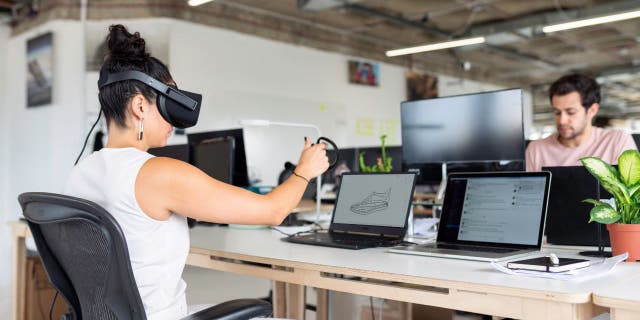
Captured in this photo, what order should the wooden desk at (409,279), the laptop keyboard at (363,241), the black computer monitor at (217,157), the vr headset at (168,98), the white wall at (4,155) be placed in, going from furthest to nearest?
the white wall at (4,155), the black computer monitor at (217,157), the laptop keyboard at (363,241), the vr headset at (168,98), the wooden desk at (409,279)

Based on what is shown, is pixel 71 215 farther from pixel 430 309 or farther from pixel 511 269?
pixel 430 309

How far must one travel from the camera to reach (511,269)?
149cm

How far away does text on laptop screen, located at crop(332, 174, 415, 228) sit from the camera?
2.18 m

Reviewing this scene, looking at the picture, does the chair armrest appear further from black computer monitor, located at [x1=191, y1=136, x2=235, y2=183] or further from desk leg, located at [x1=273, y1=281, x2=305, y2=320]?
black computer monitor, located at [x1=191, y1=136, x2=235, y2=183]

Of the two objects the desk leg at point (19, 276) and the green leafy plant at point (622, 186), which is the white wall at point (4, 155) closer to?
the desk leg at point (19, 276)

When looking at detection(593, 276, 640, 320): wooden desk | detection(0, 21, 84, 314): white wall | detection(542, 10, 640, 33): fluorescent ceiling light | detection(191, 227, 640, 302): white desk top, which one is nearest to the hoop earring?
detection(191, 227, 640, 302): white desk top

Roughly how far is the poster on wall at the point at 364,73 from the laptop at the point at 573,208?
6866mm

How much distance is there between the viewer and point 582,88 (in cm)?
288

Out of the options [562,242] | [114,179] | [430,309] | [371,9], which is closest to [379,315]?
[430,309]

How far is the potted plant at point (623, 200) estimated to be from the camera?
1644mm

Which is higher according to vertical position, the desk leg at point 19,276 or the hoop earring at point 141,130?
the hoop earring at point 141,130

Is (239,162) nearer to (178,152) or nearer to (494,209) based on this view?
(178,152)

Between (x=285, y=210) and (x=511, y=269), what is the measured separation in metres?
0.58

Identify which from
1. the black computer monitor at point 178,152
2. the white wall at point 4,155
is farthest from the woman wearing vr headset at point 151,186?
the white wall at point 4,155
